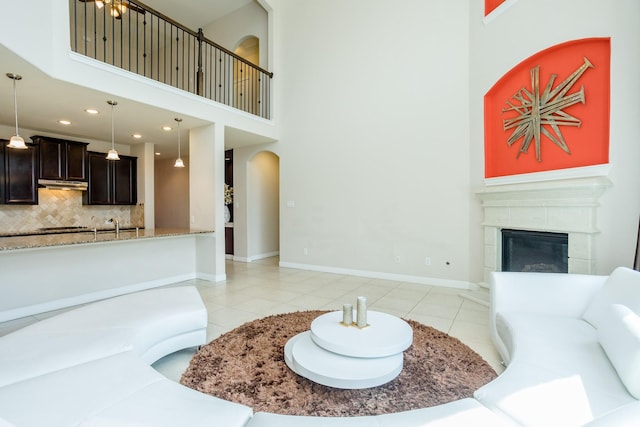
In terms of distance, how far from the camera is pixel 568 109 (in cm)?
324

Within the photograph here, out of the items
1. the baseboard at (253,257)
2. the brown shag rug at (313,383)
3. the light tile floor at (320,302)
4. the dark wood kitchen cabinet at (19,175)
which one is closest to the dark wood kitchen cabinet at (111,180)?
the dark wood kitchen cabinet at (19,175)

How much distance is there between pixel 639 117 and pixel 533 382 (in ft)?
8.96

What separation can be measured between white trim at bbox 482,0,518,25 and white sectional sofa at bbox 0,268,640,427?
334 cm

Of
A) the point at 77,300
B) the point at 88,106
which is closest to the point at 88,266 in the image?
the point at 77,300

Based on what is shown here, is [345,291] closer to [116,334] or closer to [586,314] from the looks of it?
[586,314]

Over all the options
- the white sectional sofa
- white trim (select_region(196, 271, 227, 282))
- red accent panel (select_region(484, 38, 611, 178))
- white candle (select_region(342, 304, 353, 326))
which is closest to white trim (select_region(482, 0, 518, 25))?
red accent panel (select_region(484, 38, 611, 178))

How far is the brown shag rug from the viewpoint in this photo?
187cm

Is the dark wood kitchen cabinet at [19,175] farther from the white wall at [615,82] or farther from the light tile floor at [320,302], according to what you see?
the white wall at [615,82]

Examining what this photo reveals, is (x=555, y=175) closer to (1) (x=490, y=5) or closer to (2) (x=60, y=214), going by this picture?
(1) (x=490, y=5)

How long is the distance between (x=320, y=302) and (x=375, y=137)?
9.74 ft

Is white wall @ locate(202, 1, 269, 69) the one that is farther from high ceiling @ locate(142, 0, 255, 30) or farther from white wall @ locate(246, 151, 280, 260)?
white wall @ locate(246, 151, 280, 260)

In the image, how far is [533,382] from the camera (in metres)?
1.40

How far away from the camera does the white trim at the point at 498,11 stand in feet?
12.1

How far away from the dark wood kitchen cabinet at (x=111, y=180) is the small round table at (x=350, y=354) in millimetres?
6048
